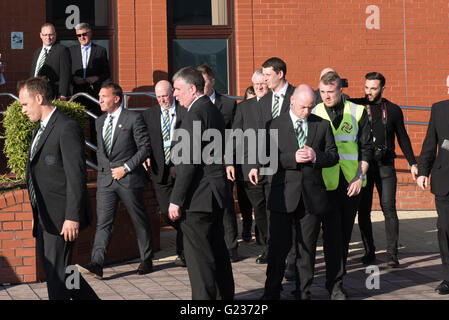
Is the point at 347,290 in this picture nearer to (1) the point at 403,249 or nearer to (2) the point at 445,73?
(1) the point at 403,249

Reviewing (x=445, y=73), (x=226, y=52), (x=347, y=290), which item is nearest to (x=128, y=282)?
(x=347, y=290)

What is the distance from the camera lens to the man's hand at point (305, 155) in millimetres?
6660

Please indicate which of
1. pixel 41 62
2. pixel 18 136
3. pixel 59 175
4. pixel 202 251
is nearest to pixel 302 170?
pixel 202 251

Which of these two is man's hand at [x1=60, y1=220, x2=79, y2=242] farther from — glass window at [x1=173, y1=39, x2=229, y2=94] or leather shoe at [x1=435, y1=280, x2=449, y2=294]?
glass window at [x1=173, y1=39, x2=229, y2=94]

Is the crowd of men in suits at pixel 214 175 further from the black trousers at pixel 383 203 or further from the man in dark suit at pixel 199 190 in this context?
the black trousers at pixel 383 203

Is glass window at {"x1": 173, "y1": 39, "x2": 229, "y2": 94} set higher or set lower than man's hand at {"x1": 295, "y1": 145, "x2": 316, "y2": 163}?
higher

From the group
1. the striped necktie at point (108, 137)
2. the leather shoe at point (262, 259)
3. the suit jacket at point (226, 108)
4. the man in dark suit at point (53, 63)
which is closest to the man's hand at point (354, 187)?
the leather shoe at point (262, 259)

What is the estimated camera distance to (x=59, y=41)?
12711 mm

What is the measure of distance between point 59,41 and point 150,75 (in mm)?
1626

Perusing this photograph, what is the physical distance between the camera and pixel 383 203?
355 inches

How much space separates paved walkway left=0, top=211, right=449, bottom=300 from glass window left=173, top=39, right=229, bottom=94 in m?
3.91

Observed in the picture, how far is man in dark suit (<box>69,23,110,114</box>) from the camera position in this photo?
11.0 metres

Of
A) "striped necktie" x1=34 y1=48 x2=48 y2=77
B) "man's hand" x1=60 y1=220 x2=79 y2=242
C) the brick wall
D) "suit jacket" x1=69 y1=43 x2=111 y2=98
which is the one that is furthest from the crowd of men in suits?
"striped necktie" x1=34 y1=48 x2=48 y2=77

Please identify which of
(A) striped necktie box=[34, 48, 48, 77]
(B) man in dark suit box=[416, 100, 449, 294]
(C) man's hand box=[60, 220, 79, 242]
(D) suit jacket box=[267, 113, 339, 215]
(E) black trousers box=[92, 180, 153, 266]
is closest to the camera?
(C) man's hand box=[60, 220, 79, 242]
